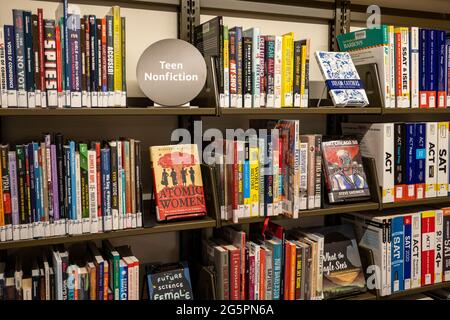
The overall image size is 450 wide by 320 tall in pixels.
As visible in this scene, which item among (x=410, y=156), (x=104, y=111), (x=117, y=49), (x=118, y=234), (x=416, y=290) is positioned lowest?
(x=416, y=290)

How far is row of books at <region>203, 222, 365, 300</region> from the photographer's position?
176 cm

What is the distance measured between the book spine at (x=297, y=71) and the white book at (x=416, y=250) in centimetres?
78

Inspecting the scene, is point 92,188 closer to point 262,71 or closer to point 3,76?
point 3,76

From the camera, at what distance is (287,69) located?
180 cm

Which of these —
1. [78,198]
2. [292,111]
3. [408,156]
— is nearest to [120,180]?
[78,198]

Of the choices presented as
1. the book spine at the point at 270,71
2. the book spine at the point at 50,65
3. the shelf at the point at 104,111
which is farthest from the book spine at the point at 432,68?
the book spine at the point at 50,65

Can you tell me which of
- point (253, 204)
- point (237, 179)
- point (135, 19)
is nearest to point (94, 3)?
point (135, 19)

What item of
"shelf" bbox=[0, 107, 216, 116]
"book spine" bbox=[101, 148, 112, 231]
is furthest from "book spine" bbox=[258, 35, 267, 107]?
"book spine" bbox=[101, 148, 112, 231]

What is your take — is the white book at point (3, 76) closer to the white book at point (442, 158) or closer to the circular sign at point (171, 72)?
the circular sign at point (171, 72)

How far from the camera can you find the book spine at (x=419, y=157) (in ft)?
6.71

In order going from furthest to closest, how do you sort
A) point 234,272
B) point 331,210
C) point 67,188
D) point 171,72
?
point 331,210 < point 234,272 < point 171,72 < point 67,188

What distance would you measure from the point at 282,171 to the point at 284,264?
0.37m

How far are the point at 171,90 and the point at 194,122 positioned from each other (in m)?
0.31

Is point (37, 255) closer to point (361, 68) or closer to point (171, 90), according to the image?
point (171, 90)
